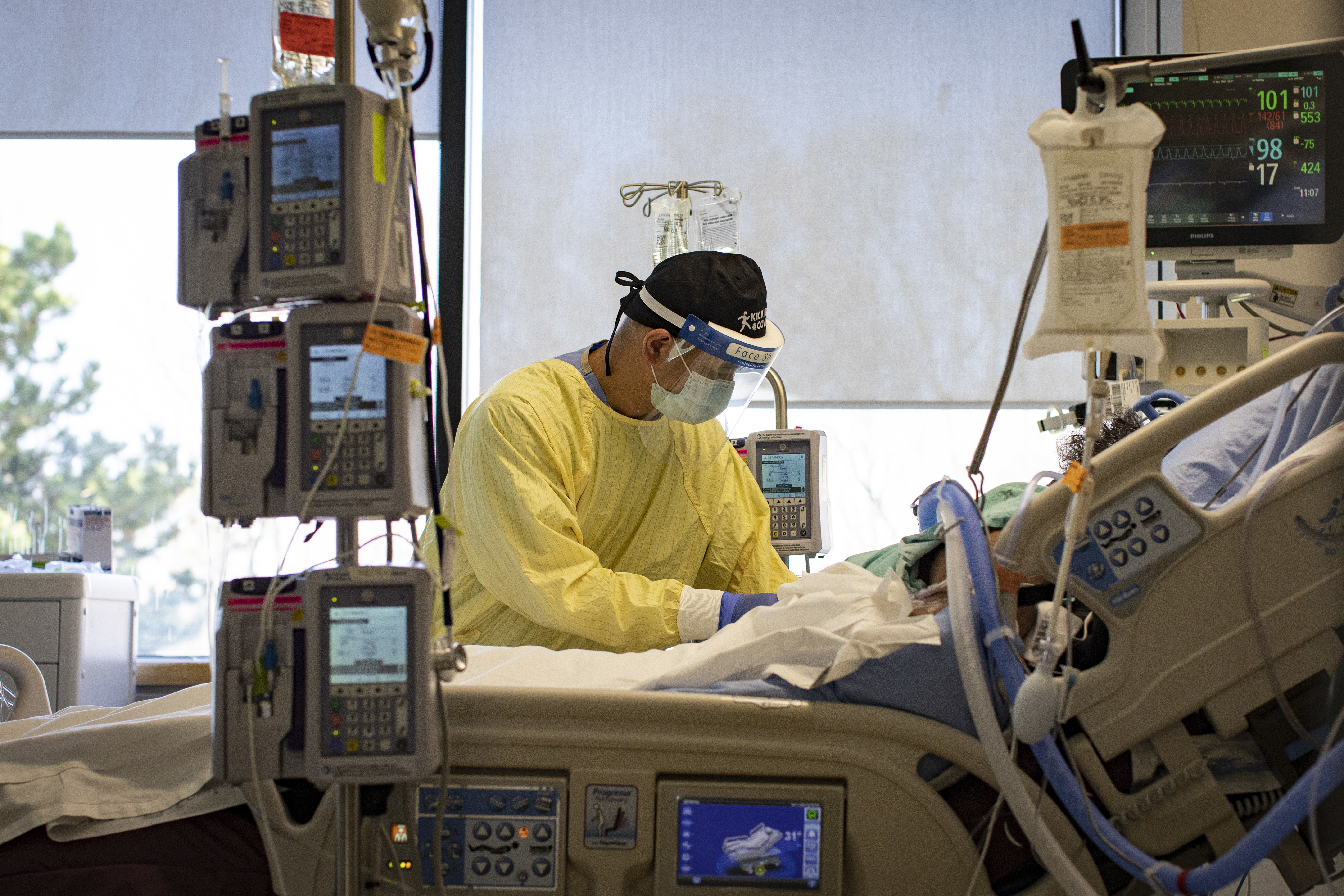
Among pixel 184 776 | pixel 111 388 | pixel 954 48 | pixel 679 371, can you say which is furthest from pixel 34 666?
pixel 954 48

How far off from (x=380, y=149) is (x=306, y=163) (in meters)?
0.09

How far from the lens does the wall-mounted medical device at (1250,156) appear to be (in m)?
2.54

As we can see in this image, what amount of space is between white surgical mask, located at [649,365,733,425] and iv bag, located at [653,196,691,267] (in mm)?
1035

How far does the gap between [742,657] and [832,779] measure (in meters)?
0.20

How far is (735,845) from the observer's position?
1.35m

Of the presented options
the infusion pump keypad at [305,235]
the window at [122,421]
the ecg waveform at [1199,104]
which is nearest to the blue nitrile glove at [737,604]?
the infusion pump keypad at [305,235]

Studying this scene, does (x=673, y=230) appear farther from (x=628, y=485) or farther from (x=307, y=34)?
(x=307, y=34)

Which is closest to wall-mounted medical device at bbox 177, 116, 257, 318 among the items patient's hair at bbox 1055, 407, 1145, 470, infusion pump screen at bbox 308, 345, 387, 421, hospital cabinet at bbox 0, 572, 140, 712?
infusion pump screen at bbox 308, 345, 387, 421

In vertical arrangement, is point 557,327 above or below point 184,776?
above

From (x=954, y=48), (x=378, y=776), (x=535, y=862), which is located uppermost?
(x=954, y=48)

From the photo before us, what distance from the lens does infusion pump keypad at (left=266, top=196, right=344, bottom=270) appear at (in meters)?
1.29

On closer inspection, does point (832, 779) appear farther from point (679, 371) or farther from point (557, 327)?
point (557, 327)

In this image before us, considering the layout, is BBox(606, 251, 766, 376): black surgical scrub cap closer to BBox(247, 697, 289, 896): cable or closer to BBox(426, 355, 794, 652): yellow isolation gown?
BBox(426, 355, 794, 652): yellow isolation gown

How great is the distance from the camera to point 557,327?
4.22 meters
